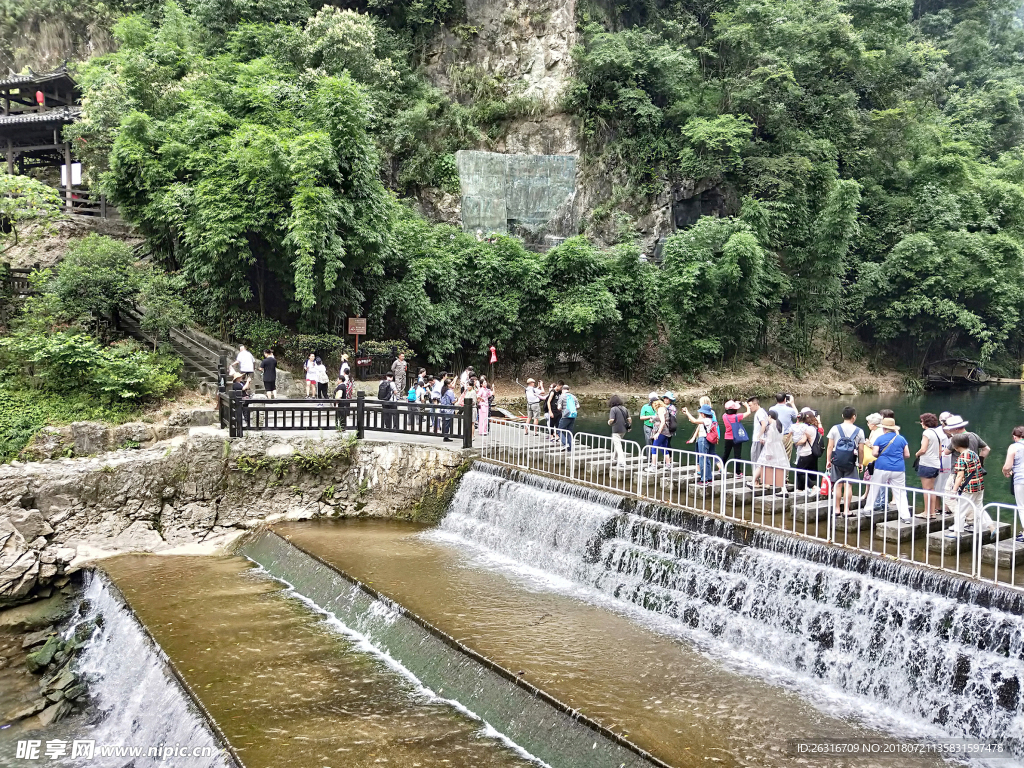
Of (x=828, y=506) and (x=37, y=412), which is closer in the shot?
(x=828, y=506)

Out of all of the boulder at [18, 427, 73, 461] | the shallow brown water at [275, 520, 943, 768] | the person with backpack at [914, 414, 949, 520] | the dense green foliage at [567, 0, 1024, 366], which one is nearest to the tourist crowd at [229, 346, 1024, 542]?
the person with backpack at [914, 414, 949, 520]

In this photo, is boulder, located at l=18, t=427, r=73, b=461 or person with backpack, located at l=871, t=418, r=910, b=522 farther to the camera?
boulder, located at l=18, t=427, r=73, b=461

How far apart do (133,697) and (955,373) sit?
45.2 metres

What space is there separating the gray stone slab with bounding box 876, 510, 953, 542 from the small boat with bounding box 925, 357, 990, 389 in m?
35.6

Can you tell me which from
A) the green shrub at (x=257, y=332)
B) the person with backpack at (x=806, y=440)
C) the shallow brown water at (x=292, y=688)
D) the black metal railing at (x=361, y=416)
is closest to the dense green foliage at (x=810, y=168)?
the green shrub at (x=257, y=332)

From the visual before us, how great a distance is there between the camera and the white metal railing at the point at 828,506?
9.27m

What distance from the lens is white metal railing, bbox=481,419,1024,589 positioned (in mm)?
9266

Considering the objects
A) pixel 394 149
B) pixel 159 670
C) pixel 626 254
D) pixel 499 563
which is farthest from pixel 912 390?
pixel 159 670

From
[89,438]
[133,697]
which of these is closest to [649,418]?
[133,697]

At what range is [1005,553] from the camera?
9195 mm

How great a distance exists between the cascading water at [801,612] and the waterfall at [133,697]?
20.1 ft

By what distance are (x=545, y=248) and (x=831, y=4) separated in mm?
20266

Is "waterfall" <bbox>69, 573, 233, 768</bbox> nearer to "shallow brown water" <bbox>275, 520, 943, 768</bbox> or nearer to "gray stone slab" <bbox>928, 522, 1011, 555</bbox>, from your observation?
"shallow brown water" <bbox>275, 520, 943, 768</bbox>

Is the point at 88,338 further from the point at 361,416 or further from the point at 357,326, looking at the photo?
the point at 357,326
